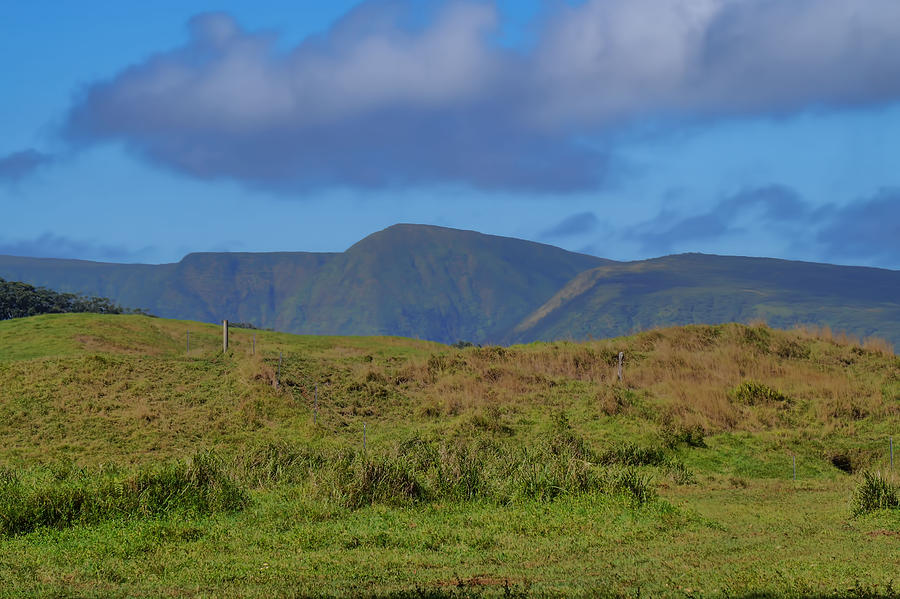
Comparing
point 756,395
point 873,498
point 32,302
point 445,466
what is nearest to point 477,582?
point 445,466

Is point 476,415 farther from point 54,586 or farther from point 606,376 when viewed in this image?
point 54,586

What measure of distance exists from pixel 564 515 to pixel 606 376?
2816cm

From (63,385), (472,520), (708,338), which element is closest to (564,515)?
(472,520)

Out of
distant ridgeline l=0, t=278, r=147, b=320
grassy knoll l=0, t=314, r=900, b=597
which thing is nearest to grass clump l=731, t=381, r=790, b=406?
grassy knoll l=0, t=314, r=900, b=597

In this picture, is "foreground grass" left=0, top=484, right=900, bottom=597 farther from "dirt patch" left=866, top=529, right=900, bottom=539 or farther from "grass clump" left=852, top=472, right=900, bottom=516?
"grass clump" left=852, top=472, right=900, bottom=516

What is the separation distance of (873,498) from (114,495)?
1591 centimetres

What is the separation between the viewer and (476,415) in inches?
1357

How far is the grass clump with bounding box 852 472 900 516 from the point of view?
61.3 feet

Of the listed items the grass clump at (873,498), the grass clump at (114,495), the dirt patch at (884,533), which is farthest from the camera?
the grass clump at (873,498)

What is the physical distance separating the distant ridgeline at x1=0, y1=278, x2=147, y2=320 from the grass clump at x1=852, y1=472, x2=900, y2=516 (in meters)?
86.4

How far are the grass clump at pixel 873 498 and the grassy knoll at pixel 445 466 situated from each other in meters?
0.06

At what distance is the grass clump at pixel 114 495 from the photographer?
54.4 feet

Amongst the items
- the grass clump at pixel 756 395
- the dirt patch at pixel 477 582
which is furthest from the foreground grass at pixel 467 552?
the grass clump at pixel 756 395

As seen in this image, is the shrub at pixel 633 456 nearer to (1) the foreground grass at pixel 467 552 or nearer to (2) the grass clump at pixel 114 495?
(1) the foreground grass at pixel 467 552
